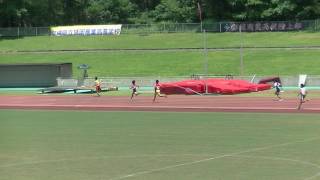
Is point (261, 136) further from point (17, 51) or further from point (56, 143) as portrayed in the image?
point (17, 51)

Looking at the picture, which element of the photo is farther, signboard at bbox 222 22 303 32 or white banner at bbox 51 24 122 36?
white banner at bbox 51 24 122 36

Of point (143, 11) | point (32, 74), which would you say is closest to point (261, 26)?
point (32, 74)

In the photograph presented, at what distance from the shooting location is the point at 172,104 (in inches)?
1417

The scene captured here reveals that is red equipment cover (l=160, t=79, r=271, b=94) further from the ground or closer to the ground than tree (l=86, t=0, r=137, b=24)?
closer to the ground

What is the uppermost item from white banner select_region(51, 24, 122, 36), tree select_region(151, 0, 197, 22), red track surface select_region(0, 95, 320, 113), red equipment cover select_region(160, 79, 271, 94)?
tree select_region(151, 0, 197, 22)

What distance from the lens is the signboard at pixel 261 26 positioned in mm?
76188

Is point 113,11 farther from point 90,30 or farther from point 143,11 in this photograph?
point 90,30

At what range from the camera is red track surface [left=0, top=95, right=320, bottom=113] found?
31547mm

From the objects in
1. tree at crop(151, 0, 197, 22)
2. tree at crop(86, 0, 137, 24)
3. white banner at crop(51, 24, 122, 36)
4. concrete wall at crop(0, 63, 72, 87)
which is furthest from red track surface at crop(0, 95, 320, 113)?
tree at crop(86, 0, 137, 24)

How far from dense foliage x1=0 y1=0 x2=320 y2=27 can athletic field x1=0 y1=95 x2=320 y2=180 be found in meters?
44.4

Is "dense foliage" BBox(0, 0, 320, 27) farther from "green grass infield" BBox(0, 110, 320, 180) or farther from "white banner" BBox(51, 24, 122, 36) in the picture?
"green grass infield" BBox(0, 110, 320, 180)

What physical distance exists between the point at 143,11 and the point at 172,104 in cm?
7305

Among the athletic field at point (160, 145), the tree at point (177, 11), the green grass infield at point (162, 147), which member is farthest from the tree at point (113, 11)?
the green grass infield at point (162, 147)

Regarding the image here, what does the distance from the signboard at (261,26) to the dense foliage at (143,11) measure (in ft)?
6.71
